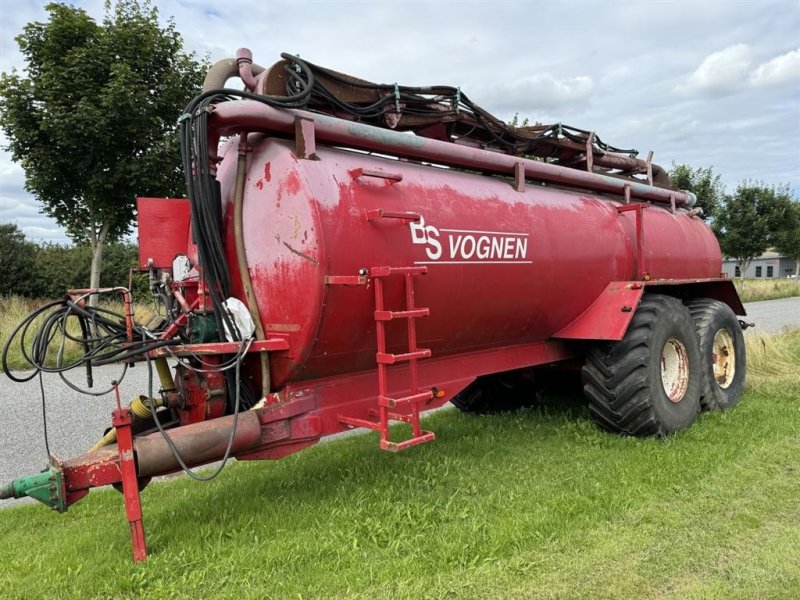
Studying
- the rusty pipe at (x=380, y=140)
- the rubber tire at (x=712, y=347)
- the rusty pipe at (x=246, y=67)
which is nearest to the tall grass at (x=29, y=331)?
the rusty pipe at (x=246, y=67)

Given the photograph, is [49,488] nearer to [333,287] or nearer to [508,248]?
[333,287]

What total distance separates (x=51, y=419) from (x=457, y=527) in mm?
5634

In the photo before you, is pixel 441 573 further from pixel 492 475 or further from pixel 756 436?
pixel 756 436

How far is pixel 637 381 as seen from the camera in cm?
510

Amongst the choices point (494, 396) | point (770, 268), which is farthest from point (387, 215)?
point (770, 268)

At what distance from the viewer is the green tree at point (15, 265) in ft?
79.5

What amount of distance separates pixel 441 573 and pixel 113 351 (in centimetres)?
217

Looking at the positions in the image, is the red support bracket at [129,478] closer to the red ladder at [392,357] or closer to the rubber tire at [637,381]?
the red ladder at [392,357]

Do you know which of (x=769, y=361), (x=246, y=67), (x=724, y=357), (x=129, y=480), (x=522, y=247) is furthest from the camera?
(x=769, y=361)

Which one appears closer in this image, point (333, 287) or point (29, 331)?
point (333, 287)

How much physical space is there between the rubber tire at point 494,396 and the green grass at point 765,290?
22694 mm

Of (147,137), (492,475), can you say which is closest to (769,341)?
(492,475)

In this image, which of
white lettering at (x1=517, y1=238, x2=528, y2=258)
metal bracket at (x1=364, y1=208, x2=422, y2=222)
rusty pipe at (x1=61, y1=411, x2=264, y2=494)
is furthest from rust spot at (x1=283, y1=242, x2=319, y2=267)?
white lettering at (x1=517, y1=238, x2=528, y2=258)

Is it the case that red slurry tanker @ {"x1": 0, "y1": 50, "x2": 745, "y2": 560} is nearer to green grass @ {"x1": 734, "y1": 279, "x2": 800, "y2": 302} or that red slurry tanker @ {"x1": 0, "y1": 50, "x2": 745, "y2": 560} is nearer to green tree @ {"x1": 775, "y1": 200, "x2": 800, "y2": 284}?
green grass @ {"x1": 734, "y1": 279, "x2": 800, "y2": 302}
